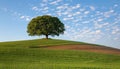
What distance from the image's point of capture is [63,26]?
90688 mm

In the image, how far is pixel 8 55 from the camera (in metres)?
42.8

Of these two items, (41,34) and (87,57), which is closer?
(87,57)

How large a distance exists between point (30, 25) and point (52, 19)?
7052 millimetres

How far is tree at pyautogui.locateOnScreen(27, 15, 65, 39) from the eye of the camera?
85250 millimetres

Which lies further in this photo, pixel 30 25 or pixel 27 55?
pixel 30 25

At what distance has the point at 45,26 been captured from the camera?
85.3 m

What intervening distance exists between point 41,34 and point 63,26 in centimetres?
812

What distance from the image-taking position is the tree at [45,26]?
280 feet

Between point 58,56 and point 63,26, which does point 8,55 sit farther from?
point 63,26

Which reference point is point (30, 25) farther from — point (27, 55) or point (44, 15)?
point (27, 55)

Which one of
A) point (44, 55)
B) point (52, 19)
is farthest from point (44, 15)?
point (44, 55)

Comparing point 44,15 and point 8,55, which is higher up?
point 44,15

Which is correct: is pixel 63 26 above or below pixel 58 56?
above

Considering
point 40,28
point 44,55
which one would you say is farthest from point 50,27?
point 44,55
